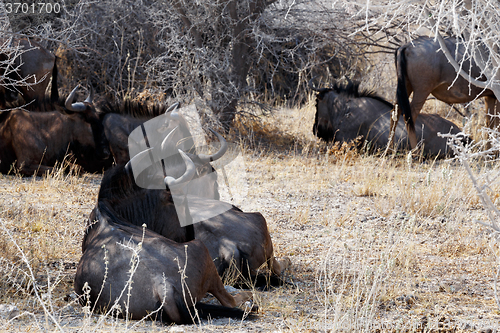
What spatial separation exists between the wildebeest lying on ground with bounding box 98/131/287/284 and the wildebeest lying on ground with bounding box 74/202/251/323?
42cm

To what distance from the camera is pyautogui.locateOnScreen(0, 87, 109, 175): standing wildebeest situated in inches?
291

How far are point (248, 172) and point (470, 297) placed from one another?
14.0 ft

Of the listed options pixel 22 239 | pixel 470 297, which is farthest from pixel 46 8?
pixel 470 297

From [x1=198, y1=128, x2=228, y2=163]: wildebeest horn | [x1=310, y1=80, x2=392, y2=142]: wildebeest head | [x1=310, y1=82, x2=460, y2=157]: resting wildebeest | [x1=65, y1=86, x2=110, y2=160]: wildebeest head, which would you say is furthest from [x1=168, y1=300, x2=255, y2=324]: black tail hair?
[x1=310, y1=80, x2=392, y2=142]: wildebeest head

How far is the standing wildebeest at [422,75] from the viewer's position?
8.15 m

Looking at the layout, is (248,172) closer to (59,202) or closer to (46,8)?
(59,202)

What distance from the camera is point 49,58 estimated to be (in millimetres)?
8109

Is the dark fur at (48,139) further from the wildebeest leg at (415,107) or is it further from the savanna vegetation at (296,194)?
the wildebeest leg at (415,107)

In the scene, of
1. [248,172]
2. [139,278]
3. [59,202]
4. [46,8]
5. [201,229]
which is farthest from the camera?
[46,8]

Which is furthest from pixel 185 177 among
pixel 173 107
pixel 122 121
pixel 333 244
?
pixel 122 121

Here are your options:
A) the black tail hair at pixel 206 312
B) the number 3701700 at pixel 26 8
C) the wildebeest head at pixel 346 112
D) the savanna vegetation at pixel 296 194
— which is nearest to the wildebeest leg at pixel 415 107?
the savanna vegetation at pixel 296 194

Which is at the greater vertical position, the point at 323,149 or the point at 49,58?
the point at 49,58

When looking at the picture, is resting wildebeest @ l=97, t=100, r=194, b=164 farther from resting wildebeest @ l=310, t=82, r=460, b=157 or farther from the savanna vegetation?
resting wildebeest @ l=310, t=82, r=460, b=157

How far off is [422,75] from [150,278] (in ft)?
20.7
